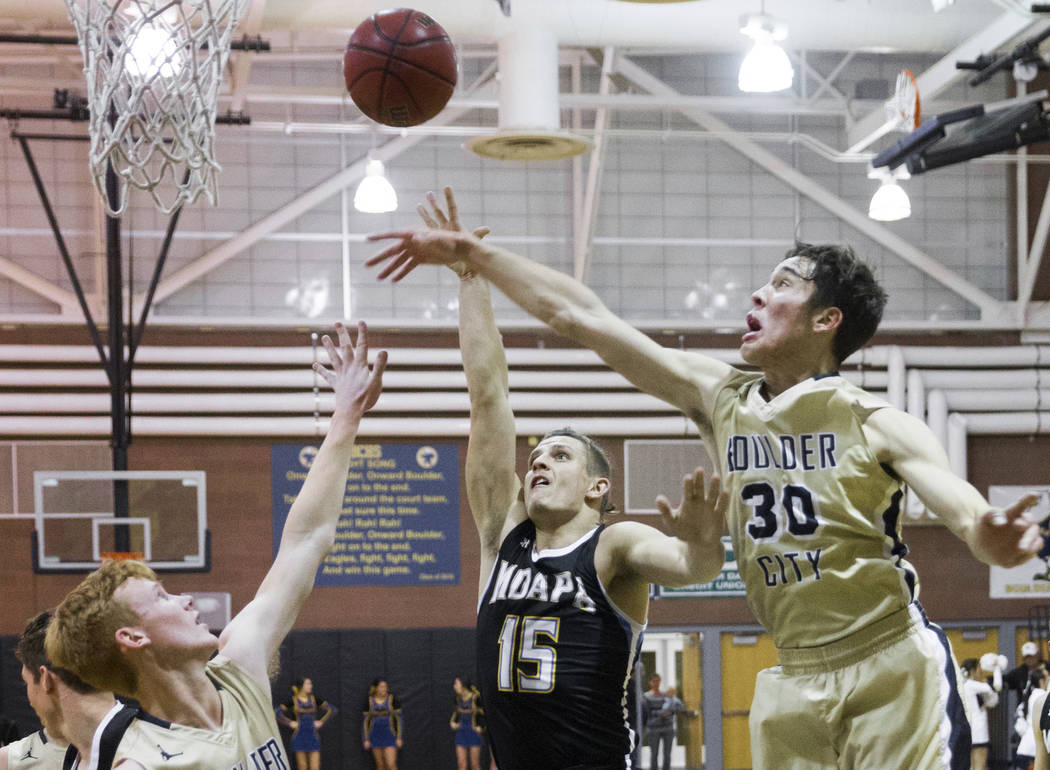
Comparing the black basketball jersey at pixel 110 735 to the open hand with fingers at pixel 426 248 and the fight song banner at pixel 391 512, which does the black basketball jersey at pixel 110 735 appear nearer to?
the open hand with fingers at pixel 426 248

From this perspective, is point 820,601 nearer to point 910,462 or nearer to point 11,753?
point 910,462

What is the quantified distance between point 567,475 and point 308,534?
3.37 ft

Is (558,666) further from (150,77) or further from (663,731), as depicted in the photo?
(663,731)

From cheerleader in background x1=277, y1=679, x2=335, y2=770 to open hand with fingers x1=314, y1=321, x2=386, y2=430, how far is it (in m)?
12.0


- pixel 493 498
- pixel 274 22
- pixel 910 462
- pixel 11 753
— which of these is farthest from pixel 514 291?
pixel 274 22

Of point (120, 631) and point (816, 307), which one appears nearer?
point (120, 631)

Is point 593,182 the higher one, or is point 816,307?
point 593,182

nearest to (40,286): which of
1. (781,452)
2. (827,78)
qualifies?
(827,78)

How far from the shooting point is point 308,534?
3.77 metres

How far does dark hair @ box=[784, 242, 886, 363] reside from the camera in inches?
154


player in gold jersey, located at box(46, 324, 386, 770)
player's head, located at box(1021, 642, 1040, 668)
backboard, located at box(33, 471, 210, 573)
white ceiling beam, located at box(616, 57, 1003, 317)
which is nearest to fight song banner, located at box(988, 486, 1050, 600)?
player's head, located at box(1021, 642, 1040, 668)

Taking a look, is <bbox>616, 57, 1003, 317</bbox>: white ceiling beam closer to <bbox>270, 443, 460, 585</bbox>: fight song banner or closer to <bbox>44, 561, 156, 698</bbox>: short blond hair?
<bbox>270, 443, 460, 585</bbox>: fight song banner

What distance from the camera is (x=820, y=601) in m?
3.66

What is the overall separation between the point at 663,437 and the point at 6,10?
9325 mm
